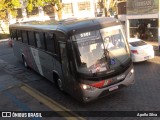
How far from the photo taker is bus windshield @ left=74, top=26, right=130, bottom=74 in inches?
324

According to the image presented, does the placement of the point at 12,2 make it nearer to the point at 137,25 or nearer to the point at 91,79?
the point at 137,25

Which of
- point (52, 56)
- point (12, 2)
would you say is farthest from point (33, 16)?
point (52, 56)

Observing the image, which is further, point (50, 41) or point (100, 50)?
point (50, 41)

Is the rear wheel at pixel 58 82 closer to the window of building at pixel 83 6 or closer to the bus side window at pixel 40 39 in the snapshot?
the bus side window at pixel 40 39

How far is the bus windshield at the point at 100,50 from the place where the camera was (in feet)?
27.0

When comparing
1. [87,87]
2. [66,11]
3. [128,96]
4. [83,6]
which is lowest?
[128,96]

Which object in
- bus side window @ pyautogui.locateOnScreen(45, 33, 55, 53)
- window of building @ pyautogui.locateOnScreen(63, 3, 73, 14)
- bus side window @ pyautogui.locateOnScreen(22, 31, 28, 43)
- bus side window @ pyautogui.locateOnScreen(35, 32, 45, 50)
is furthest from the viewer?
window of building @ pyautogui.locateOnScreen(63, 3, 73, 14)

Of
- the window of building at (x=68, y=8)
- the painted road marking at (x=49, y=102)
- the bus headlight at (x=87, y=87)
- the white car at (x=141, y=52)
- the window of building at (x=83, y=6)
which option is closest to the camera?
the bus headlight at (x=87, y=87)

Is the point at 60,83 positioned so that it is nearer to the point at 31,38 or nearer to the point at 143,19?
the point at 31,38

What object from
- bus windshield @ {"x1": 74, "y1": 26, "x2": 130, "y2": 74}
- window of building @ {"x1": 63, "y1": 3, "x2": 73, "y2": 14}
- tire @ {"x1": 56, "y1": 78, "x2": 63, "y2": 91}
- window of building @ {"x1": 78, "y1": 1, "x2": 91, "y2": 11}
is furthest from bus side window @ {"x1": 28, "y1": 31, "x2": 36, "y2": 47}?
window of building @ {"x1": 78, "y1": 1, "x2": 91, "y2": 11}

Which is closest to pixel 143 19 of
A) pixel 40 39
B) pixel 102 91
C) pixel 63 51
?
pixel 40 39

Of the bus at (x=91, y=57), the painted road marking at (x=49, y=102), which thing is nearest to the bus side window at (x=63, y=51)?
the bus at (x=91, y=57)

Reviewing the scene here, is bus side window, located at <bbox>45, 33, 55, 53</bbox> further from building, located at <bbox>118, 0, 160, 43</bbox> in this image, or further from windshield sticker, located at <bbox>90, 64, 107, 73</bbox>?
building, located at <bbox>118, 0, 160, 43</bbox>

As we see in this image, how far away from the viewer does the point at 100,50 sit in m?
8.52
